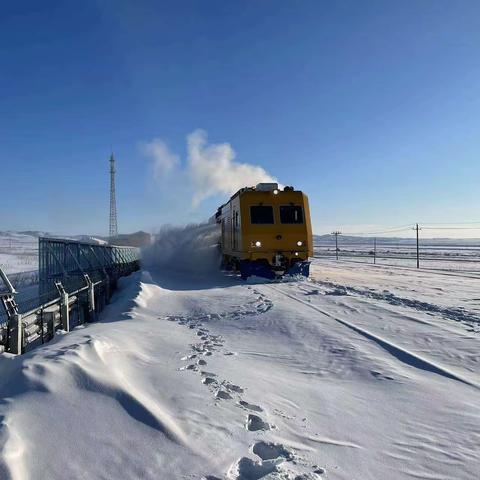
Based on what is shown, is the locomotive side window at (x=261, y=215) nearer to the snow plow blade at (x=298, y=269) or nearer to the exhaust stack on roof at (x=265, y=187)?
the exhaust stack on roof at (x=265, y=187)

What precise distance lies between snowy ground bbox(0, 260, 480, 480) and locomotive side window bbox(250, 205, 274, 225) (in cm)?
961

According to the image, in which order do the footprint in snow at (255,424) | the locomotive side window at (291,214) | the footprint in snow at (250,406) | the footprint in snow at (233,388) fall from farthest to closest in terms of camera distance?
the locomotive side window at (291,214)
the footprint in snow at (233,388)
the footprint in snow at (250,406)
the footprint in snow at (255,424)

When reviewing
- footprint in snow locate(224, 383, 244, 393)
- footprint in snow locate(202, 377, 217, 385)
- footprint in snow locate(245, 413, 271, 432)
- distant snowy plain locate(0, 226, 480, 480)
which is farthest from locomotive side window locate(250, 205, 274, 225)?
footprint in snow locate(245, 413, 271, 432)

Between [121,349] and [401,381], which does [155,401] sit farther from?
[401,381]

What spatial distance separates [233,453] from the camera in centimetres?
318

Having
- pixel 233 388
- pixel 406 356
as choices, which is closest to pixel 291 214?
pixel 406 356

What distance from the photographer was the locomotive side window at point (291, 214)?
17.5m

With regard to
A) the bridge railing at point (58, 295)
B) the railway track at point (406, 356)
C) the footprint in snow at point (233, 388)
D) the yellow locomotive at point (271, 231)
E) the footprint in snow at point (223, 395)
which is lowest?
the railway track at point (406, 356)

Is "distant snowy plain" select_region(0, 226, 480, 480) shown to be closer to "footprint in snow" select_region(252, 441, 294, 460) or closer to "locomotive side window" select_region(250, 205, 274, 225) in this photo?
"footprint in snow" select_region(252, 441, 294, 460)

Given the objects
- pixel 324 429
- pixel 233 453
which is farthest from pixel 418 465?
pixel 233 453

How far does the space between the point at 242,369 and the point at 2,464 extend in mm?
3147

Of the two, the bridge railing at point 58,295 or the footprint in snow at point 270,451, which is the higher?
the bridge railing at point 58,295

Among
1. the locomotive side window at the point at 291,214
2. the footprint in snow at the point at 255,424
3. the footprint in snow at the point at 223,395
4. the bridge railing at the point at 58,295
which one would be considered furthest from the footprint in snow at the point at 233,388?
the locomotive side window at the point at 291,214

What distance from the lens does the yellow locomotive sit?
55.3 ft
